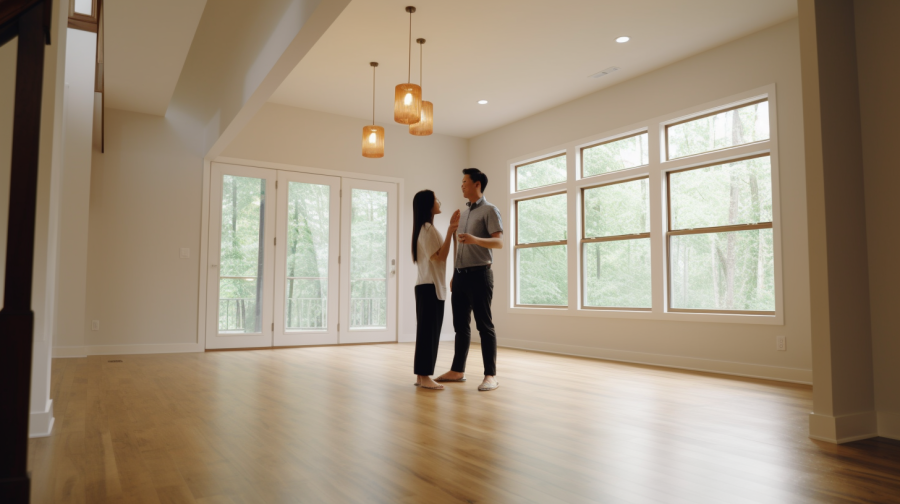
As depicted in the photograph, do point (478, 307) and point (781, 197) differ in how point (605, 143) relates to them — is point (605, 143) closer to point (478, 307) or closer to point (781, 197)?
point (781, 197)

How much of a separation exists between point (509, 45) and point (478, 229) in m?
2.14

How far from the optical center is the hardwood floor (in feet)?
5.87

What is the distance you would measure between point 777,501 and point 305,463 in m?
1.55

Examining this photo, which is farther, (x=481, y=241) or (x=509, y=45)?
(x=509, y=45)

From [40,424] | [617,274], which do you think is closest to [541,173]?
[617,274]

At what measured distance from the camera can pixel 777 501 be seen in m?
1.72

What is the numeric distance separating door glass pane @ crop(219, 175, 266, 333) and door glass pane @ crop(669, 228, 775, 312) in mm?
4506

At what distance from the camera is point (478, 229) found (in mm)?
3865

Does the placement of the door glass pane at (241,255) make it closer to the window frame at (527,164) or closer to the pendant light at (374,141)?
the pendant light at (374,141)

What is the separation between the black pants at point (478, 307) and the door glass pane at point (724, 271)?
2.44m

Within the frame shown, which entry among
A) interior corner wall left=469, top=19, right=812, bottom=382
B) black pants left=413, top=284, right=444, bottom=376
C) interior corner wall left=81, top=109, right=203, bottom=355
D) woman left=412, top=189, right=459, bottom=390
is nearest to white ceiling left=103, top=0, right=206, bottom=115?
interior corner wall left=81, top=109, right=203, bottom=355

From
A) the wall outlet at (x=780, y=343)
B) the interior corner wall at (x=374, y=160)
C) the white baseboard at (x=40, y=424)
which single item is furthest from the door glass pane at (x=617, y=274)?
the white baseboard at (x=40, y=424)

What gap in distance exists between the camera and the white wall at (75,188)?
546 cm

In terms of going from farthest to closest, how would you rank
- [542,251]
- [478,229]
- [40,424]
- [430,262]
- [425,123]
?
[542,251] → [425,123] → [478,229] → [430,262] → [40,424]
